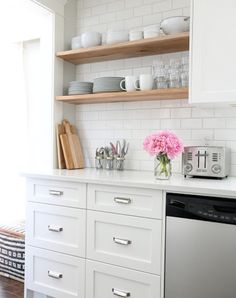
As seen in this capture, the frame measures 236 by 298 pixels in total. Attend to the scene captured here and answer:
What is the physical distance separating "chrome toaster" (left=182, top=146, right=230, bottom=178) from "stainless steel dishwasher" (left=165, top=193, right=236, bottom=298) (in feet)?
1.24

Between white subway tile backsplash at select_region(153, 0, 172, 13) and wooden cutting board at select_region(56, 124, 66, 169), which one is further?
wooden cutting board at select_region(56, 124, 66, 169)

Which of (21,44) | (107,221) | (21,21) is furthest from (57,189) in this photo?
(21,44)

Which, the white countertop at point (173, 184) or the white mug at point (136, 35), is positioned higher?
the white mug at point (136, 35)

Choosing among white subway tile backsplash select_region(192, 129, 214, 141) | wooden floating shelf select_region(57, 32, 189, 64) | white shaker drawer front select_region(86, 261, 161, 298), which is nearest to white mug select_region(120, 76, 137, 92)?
wooden floating shelf select_region(57, 32, 189, 64)

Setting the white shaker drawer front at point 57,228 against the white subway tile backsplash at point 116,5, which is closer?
the white shaker drawer front at point 57,228

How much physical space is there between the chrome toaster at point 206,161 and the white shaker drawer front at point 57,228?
29.5 inches

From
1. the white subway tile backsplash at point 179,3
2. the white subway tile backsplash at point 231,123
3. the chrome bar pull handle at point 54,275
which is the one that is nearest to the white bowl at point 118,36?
the white subway tile backsplash at point 179,3

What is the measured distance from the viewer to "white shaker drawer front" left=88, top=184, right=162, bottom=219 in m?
1.66

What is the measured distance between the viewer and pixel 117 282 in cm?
179

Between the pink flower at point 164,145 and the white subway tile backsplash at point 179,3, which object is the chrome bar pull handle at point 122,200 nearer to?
the pink flower at point 164,145

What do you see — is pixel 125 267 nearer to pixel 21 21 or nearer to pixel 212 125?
pixel 212 125

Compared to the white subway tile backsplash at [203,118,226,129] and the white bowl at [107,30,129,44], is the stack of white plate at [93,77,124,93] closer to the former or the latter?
the white bowl at [107,30,129,44]

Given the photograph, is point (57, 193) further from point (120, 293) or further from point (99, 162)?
point (120, 293)

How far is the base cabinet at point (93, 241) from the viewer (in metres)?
1.69
